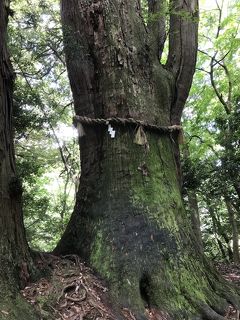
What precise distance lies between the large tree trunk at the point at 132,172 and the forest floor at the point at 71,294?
118 millimetres

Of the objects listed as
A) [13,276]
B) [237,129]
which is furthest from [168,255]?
[237,129]

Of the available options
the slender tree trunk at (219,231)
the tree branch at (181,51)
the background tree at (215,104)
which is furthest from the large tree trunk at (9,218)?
the slender tree trunk at (219,231)

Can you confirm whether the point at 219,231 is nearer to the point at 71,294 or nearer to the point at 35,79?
the point at 35,79

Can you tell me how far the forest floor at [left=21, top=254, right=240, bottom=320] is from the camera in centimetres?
304

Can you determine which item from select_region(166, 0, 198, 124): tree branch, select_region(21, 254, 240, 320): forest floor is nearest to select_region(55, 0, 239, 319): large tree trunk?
select_region(166, 0, 198, 124): tree branch

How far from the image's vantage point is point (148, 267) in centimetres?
371

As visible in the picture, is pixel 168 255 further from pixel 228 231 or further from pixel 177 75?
pixel 228 231

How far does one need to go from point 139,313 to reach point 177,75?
10.6 ft

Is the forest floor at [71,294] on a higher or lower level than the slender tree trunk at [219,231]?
lower

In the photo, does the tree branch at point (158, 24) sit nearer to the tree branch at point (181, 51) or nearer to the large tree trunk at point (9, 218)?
the tree branch at point (181, 51)

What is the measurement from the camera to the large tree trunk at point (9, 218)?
9.36 ft

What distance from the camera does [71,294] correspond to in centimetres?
333

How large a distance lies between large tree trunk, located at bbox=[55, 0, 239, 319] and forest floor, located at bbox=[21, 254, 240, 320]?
0.12m

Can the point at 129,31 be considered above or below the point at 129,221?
above
